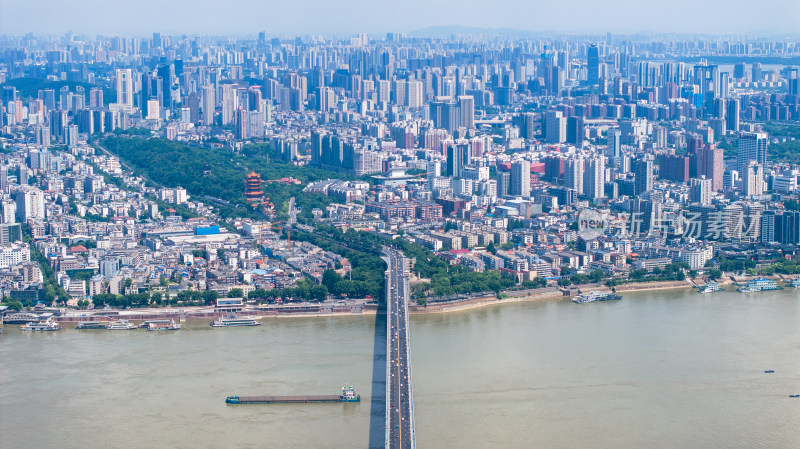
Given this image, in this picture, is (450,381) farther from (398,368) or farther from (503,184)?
→ (503,184)

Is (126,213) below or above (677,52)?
below

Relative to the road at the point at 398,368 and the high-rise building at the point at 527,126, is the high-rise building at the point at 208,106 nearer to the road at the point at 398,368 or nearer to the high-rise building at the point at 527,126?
the high-rise building at the point at 527,126

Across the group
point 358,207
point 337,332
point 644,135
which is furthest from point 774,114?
point 337,332

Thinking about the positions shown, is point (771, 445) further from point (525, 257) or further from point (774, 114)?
point (774, 114)

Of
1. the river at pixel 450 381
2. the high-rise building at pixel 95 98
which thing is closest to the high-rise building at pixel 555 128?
the high-rise building at pixel 95 98

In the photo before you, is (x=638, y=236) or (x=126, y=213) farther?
(x=126, y=213)

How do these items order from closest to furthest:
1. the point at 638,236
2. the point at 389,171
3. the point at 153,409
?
the point at 153,409, the point at 638,236, the point at 389,171
